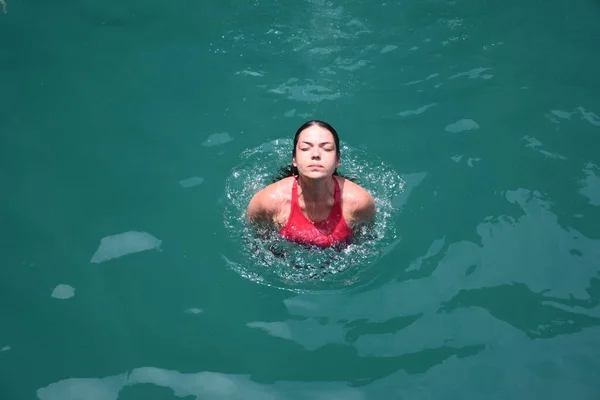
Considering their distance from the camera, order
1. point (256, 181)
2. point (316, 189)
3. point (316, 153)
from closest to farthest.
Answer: point (316, 153) → point (316, 189) → point (256, 181)

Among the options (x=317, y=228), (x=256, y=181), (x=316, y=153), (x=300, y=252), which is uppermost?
(x=316, y=153)

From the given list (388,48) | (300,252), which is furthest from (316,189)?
(388,48)

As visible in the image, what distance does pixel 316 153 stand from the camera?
4535mm

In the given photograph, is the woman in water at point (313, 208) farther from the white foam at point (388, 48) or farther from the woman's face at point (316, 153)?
the white foam at point (388, 48)

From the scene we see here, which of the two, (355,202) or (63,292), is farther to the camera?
(355,202)

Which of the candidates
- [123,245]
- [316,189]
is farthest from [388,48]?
[123,245]

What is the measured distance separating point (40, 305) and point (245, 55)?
3.55 meters

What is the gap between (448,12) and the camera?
7.32 metres

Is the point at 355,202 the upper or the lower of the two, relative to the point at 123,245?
upper

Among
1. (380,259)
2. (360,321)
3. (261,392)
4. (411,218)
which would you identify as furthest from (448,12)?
(261,392)

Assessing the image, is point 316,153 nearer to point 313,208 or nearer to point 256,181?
point 313,208

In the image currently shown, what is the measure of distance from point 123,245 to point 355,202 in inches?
79.9

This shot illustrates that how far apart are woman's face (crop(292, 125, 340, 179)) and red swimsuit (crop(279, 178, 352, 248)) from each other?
0.41 metres

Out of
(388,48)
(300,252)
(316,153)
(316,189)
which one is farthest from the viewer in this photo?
(388,48)
